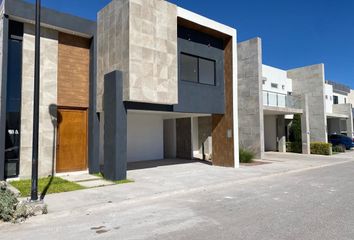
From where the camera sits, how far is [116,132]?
10852mm

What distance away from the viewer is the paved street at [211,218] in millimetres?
5387

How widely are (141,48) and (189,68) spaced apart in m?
3.71

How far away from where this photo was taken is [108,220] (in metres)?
6.44

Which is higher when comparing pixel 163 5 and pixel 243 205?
pixel 163 5

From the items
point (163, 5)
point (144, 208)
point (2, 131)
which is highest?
point (163, 5)

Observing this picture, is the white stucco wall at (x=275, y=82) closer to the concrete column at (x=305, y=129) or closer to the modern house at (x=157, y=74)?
the concrete column at (x=305, y=129)

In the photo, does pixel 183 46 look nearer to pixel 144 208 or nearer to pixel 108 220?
pixel 144 208

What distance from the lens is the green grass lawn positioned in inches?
361

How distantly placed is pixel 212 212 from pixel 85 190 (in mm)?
4648

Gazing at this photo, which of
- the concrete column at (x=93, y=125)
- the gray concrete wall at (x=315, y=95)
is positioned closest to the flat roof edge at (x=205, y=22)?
the concrete column at (x=93, y=125)

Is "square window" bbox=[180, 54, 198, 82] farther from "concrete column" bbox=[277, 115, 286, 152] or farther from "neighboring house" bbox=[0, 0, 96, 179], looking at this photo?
"concrete column" bbox=[277, 115, 286, 152]

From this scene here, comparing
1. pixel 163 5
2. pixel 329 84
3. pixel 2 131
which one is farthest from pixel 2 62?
pixel 329 84

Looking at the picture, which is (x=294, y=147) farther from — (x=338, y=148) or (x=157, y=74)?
(x=157, y=74)

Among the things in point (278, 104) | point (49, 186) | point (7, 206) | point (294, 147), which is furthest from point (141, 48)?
point (294, 147)
